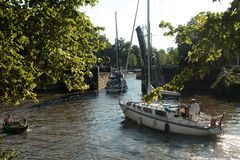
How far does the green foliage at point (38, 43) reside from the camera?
788cm

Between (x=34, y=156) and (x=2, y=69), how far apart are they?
18.1 m

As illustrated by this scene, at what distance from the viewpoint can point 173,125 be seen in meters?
30.7

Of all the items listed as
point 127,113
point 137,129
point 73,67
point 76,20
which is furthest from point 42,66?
point 127,113

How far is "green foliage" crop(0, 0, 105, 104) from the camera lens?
788 cm

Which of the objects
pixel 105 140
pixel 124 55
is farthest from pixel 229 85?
pixel 124 55

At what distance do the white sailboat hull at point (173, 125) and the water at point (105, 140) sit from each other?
461mm

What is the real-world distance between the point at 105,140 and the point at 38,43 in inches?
865

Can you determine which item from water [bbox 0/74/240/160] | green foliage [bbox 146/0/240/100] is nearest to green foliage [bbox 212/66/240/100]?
water [bbox 0/74/240/160]

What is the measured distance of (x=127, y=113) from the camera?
3791 cm

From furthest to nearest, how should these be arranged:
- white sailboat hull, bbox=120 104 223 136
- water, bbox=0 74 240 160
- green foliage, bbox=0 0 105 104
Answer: white sailboat hull, bbox=120 104 223 136 < water, bbox=0 74 240 160 < green foliage, bbox=0 0 105 104

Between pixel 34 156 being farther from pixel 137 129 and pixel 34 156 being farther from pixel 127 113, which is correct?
pixel 127 113

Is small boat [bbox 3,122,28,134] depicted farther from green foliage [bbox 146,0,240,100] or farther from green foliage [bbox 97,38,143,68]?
green foliage [bbox 97,38,143,68]

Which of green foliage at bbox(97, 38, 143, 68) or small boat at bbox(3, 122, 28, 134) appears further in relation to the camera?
green foliage at bbox(97, 38, 143, 68)

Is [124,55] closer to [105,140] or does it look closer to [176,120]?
[176,120]
